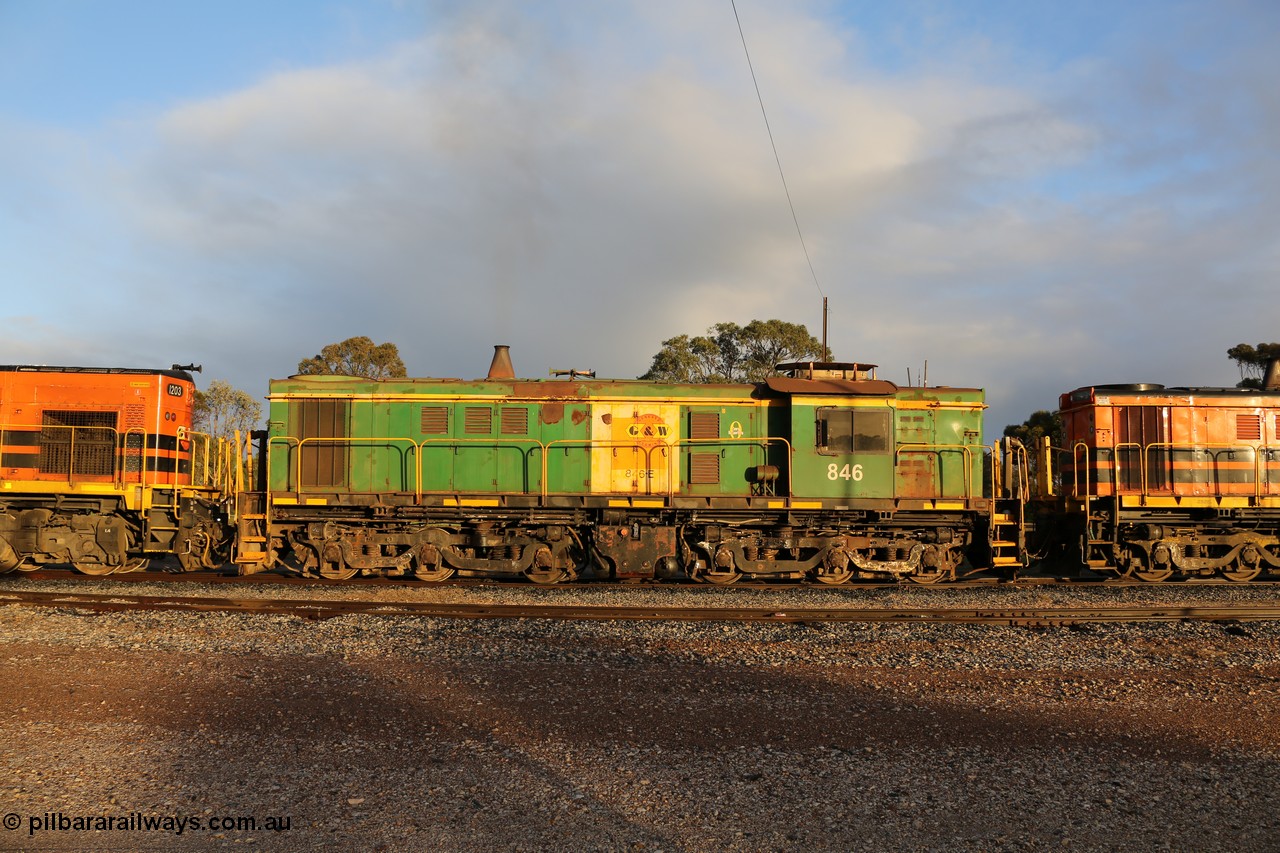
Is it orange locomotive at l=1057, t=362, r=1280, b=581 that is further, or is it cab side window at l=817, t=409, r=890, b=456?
orange locomotive at l=1057, t=362, r=1280, b=581

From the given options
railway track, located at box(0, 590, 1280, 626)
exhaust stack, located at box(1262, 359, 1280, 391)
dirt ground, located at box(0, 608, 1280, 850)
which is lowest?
dirt ground, located at box(0, 608, 1280, 850)

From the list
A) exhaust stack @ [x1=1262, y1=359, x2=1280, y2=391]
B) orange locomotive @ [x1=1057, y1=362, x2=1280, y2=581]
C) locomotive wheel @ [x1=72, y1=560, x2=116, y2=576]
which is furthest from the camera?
exhaust stack @ [x1=1262, y1=359, x2=1280, y2=391]

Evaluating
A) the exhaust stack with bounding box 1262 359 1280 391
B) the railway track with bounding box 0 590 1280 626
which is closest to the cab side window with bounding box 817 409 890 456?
the railway track with bounding box 0 590 1280 626

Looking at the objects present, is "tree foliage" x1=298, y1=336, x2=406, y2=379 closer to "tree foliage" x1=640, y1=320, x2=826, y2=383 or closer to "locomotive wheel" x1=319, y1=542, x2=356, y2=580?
"tree foliage" x1=640, y1=320, x2=826, y2=383

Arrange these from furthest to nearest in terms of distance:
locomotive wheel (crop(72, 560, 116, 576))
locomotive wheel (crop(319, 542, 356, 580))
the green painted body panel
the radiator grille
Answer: the radiator grille → the green painted body panel → locomotive wheel (crop(72, 560, 116, 576)) → locomotive wheel (crop(319, 542, 356, 580))

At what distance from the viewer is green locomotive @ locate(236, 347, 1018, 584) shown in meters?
14.4

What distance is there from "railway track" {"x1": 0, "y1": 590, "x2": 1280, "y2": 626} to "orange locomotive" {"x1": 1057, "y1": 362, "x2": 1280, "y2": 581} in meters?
3.51

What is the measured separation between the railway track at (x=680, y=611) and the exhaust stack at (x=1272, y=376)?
6900 millimetres

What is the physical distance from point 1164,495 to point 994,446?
11.7 feet

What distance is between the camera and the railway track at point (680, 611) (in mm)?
10938

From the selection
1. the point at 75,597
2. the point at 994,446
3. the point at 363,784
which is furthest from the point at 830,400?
the point at 75,597

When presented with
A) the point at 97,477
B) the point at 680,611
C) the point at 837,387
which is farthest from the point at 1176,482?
the point at 97,477

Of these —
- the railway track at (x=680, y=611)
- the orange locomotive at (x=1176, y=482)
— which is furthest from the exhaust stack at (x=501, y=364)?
the orange locomotive at (x=1176, y=482)

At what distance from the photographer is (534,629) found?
1013 cm
